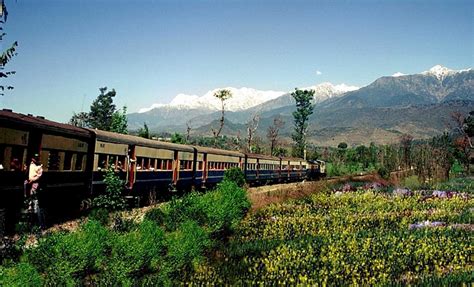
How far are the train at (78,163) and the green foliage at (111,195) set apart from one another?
11.1 inches

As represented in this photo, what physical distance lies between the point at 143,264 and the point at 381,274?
13.5 feet

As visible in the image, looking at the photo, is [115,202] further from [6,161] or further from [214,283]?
[214,283]

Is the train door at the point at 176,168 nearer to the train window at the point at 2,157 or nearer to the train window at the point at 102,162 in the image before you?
the train window at the point at 102,162

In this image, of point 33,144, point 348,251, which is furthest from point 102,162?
point 348,251

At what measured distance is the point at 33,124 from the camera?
13.4m

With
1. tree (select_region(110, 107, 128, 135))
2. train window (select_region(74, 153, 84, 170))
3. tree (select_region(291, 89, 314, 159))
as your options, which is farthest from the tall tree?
train window (select_region(74, 153, 84, 170))

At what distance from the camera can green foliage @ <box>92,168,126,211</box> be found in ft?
54.6

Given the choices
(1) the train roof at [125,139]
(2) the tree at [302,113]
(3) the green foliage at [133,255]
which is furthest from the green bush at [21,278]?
(2) the tree at [302,113]

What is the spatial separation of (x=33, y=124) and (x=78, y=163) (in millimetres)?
2724

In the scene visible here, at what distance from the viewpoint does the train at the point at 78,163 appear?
41.5 ft

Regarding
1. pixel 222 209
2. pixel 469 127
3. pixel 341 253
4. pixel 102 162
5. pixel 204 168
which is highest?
pixel 469 127

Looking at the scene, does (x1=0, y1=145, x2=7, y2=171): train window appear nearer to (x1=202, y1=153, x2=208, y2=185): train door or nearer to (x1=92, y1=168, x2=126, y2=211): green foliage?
(x1=92, y1=168, x2=126, y2=211): green foliage

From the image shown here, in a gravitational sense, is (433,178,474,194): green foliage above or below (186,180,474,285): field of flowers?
above

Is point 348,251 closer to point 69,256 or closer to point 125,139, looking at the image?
point 69,256
